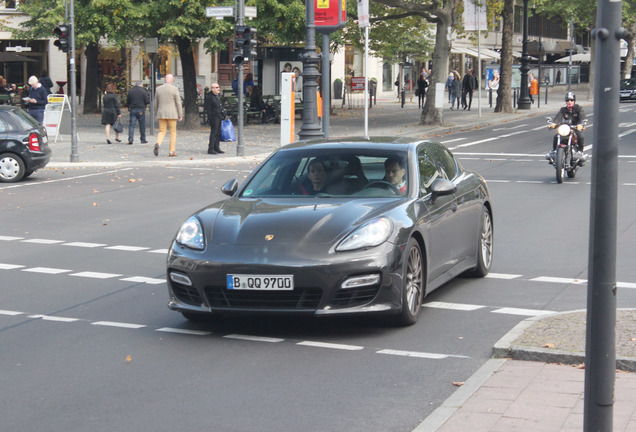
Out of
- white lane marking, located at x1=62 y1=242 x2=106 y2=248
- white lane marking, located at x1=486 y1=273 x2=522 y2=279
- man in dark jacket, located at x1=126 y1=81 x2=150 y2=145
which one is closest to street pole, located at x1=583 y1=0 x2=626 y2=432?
white lane marking, located at x1=486 y1=273 x2=522 y2=279

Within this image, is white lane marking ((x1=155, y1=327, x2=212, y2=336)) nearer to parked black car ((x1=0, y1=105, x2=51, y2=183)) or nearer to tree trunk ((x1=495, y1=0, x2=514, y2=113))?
parked black car ((x1=0, y1=105, x2=51, y2=183))

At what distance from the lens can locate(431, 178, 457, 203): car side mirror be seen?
8.26m

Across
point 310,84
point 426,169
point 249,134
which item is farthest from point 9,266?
point 249,134

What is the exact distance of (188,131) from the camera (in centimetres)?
Answer: 3453

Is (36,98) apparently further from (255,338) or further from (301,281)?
(301,281)

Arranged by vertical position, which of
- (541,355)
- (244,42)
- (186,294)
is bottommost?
(541,355)

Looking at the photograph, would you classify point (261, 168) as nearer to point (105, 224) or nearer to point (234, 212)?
point (234, 212)

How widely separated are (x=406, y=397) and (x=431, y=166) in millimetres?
3418

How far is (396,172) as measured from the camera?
851 cm

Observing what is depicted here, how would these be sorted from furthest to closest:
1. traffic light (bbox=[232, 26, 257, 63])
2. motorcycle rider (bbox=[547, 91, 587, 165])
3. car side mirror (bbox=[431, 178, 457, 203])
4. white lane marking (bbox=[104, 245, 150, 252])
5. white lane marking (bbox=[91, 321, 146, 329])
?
traffic light (bbox=[232, 26, 257, 63]) < motorcycle rider (bbox=[547, 91, 587, 165]) < white lane marking (bbox=[104, 245, 150, 252]) < car side mirror (bbox=[431, 178, 457, 203]) < white lane marking (bbox=[91, 321, 146, 329])

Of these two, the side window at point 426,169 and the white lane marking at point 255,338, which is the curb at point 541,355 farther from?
the side window at point 426,169

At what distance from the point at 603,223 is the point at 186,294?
13.3ft

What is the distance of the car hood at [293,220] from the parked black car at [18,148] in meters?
13.0

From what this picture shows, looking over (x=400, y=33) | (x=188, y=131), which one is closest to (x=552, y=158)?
(x=188, y=131)
